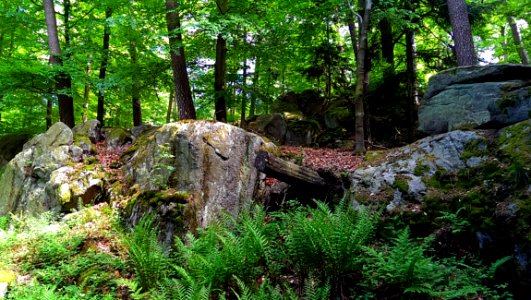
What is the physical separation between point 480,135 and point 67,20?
1404 centimetres

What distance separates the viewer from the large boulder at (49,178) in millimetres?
7328

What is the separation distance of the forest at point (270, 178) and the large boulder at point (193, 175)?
31 millimetres

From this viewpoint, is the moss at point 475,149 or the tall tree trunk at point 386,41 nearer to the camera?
the moss at point 475,149

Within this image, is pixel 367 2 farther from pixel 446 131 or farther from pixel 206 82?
pixel 206 82

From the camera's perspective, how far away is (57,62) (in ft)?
35.3

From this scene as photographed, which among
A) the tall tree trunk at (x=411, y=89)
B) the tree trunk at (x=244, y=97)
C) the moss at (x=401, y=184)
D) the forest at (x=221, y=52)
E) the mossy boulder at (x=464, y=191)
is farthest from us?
the tree trunk at (x=244, y=97)

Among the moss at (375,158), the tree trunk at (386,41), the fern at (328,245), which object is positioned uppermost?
the tree trunk at (386,41)

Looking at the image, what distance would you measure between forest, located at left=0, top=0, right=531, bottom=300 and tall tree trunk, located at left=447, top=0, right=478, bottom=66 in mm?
31

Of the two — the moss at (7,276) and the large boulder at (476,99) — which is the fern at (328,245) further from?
the moss at (7,276)

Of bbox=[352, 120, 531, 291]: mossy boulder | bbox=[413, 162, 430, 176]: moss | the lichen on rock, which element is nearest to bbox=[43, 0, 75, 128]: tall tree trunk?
the lichen on rock

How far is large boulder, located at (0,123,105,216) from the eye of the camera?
289 inches

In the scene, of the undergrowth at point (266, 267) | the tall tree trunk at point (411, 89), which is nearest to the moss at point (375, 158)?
the undergrowth at point (266, 267)

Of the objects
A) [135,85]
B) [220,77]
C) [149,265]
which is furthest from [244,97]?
[149,265]

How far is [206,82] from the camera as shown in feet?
38.1
